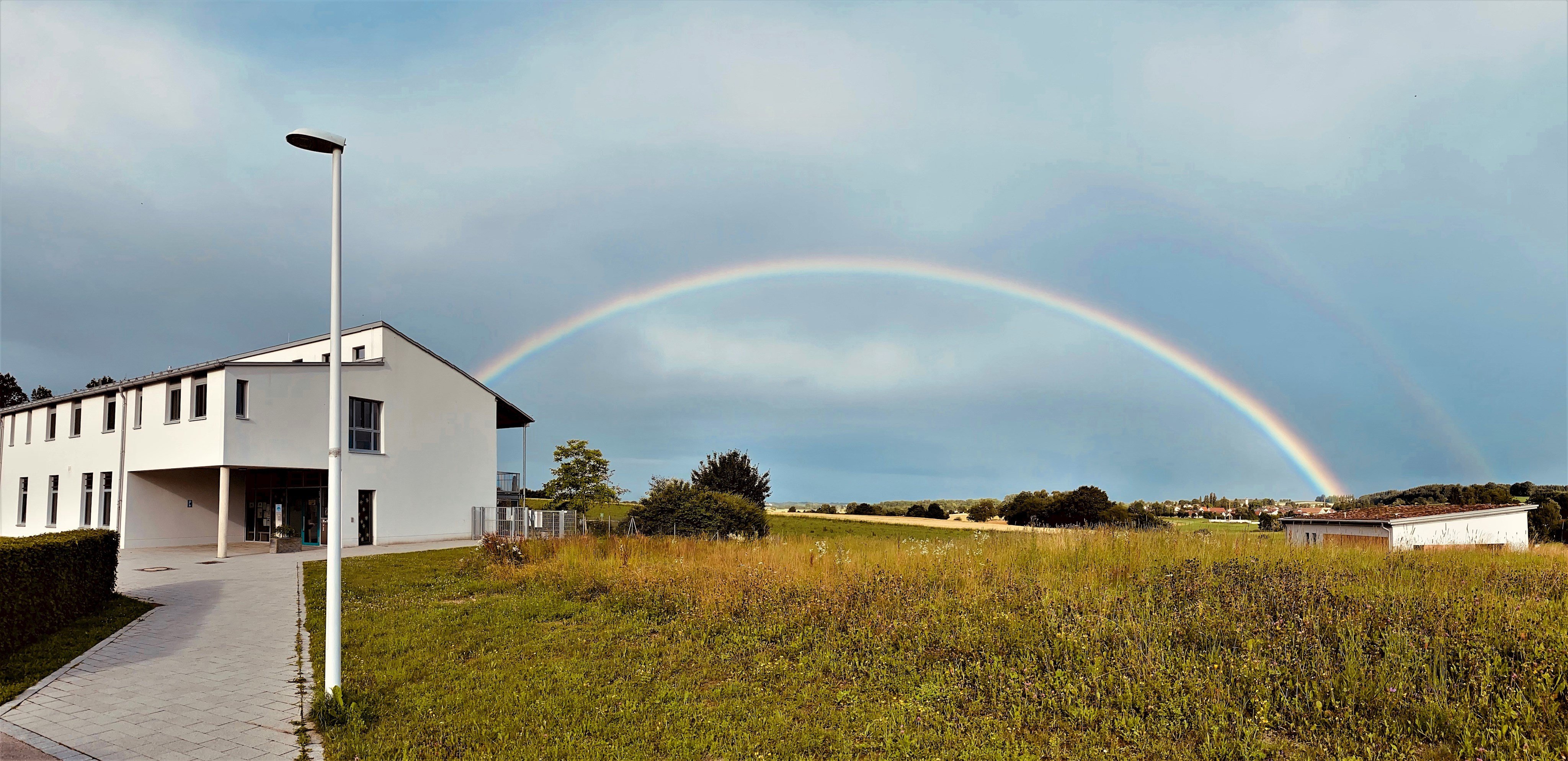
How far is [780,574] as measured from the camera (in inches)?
479

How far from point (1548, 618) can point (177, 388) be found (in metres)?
36.8

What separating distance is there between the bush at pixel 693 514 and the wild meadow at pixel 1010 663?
53.3 feet

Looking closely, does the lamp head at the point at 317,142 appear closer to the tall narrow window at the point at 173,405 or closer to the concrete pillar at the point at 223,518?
the concrete pillar at the point at 223,518

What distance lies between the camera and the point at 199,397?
98.3 ft

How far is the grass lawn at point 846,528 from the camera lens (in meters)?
38.0

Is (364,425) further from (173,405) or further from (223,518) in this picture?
(223,518)

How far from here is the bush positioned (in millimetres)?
28984

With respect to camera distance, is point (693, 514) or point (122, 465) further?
point (122, 465)

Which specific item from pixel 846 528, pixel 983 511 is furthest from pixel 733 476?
pixel 983 511

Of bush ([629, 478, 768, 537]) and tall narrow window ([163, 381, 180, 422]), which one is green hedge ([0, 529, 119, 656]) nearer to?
bush ([629, 478, 768, 537])

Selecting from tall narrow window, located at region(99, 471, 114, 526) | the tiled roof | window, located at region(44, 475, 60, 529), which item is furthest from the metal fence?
the tiled roof

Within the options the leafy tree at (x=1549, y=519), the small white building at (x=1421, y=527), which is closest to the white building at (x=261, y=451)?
the small white building at (x=1421, y=527)

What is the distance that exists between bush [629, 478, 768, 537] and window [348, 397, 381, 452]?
1116cm

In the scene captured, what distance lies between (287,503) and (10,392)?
52.6 meters
